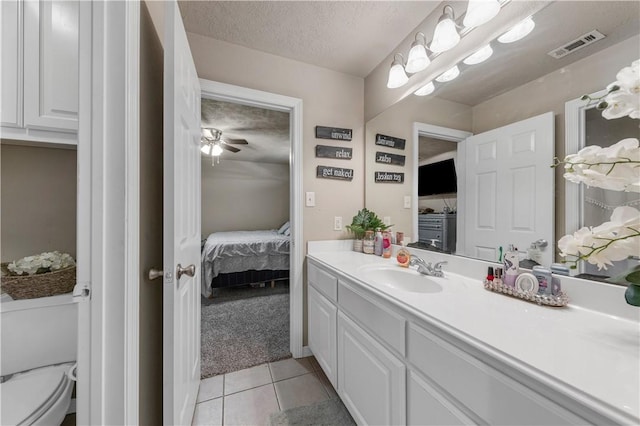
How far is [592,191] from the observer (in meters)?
0.83

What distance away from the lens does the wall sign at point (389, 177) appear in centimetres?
182

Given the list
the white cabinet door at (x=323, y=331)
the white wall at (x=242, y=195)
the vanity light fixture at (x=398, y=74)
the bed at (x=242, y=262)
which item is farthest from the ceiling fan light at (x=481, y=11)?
the white wall at (x=242, y=195)

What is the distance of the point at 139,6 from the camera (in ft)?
2.68

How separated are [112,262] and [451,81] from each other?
1.80 metres

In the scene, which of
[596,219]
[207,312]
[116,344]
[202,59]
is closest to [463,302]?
[596,219]

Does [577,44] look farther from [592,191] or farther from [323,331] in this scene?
[323,331]

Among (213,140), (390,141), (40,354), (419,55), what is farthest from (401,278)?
(213,140)

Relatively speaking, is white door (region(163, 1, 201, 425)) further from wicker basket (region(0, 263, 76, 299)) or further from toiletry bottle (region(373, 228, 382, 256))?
toiletry bottle (region(373, 228, 382, 256))

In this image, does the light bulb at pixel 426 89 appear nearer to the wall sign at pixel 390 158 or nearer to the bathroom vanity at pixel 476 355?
the wall sign at pixel 390 158

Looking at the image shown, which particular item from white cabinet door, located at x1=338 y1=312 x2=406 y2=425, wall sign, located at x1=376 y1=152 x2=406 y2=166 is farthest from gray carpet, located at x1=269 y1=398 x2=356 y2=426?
wall sign, located at x1=376 y1=152 x2=406 y2=166

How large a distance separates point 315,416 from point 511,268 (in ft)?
4.22

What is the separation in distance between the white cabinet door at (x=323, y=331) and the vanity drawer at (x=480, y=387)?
685mm

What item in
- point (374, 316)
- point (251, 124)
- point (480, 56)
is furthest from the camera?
point (251, 124)

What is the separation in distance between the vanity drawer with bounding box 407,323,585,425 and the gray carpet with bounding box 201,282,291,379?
1446mm
